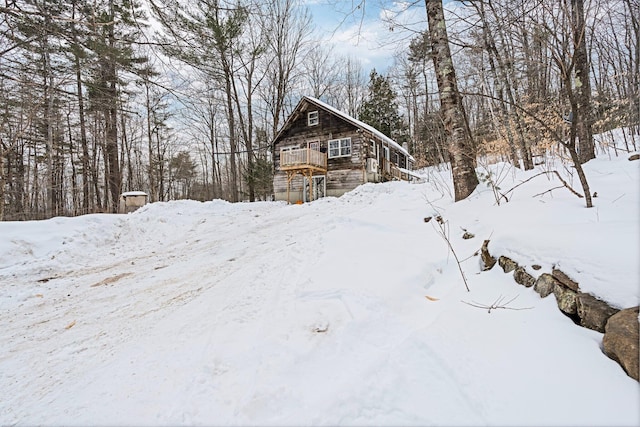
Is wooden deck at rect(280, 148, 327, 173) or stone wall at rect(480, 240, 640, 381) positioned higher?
wooden deck at rect(280, 148, 327, 173)

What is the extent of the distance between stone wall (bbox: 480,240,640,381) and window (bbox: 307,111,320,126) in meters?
15.2

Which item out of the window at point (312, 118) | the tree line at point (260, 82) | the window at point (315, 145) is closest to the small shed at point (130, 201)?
the tree line at point (260, 82)

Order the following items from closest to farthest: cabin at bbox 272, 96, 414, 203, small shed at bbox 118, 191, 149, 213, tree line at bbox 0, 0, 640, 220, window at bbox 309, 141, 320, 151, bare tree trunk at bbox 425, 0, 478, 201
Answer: tree line at bbox 0, 0, 640, 220
bare tree trunk at bbox 425, 0, 478, 201
small shed at bbox 118, 191, 149, 213
cabin at bbox 272, 96, 414, 203
window at bbox 309, 141, 320, 151

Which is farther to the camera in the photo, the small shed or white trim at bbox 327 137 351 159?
white trim at bbox 327 137 351 159

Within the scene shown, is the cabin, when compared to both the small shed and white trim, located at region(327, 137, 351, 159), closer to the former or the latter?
white trim, located at region(327, 137, 351, 159)

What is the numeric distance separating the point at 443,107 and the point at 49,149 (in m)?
11.8

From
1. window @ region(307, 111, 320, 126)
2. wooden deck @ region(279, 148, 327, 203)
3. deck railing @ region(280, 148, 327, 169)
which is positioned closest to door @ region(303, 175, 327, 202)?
wooden deck @ region(279, 148, 327, 203)

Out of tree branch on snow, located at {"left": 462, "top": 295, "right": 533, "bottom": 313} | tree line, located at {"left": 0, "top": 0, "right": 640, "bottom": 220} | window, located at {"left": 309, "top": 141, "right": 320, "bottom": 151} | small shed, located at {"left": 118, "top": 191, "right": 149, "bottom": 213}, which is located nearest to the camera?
tree branch on snow, located at {"left": 462, "top": 295, "right": 533, "bottom": 313}

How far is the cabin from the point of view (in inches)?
585

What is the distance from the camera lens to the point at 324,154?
15.6m

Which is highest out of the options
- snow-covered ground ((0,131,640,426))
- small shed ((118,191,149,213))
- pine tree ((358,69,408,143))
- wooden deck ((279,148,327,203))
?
pine tree ((358,69,408,143))

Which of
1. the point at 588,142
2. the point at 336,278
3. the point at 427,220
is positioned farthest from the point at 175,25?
the point at 588,142

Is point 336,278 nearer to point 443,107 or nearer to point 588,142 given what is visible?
point 443,107

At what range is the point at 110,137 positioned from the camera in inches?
462
